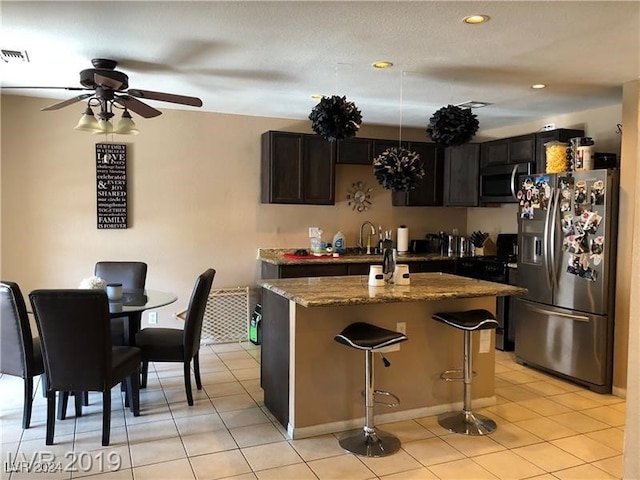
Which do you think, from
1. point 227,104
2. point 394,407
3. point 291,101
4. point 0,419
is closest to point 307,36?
point 291,101

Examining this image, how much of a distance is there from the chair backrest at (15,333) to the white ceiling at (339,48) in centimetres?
155

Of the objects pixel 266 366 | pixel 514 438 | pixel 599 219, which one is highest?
pixel 599 219

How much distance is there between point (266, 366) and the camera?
365cm

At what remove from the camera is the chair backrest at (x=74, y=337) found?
2.92 m

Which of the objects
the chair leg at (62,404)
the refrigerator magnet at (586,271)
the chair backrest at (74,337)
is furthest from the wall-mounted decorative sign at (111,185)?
the refrigerator magnet at (586,271)

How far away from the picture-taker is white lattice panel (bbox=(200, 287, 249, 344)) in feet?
17.8

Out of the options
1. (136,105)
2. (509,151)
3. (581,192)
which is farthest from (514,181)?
(136,105)

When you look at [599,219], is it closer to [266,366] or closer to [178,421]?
[266,366]

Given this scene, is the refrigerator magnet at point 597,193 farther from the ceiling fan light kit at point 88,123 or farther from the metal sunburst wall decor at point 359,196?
the ceiling fan light kit at point 88,123

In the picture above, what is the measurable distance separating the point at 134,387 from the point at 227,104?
274 centimetres

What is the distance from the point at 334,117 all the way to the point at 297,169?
202 cm

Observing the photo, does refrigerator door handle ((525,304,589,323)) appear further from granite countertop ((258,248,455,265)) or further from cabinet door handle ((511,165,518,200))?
granite countertop ((258,248,455,265))

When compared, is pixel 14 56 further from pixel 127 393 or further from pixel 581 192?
pixel 581 192

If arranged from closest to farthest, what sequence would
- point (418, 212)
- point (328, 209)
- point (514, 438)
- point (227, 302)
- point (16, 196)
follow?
point (514, 438) < point (16, 196) < point (227, 302) < point (328, 209) < point (418, 212)
